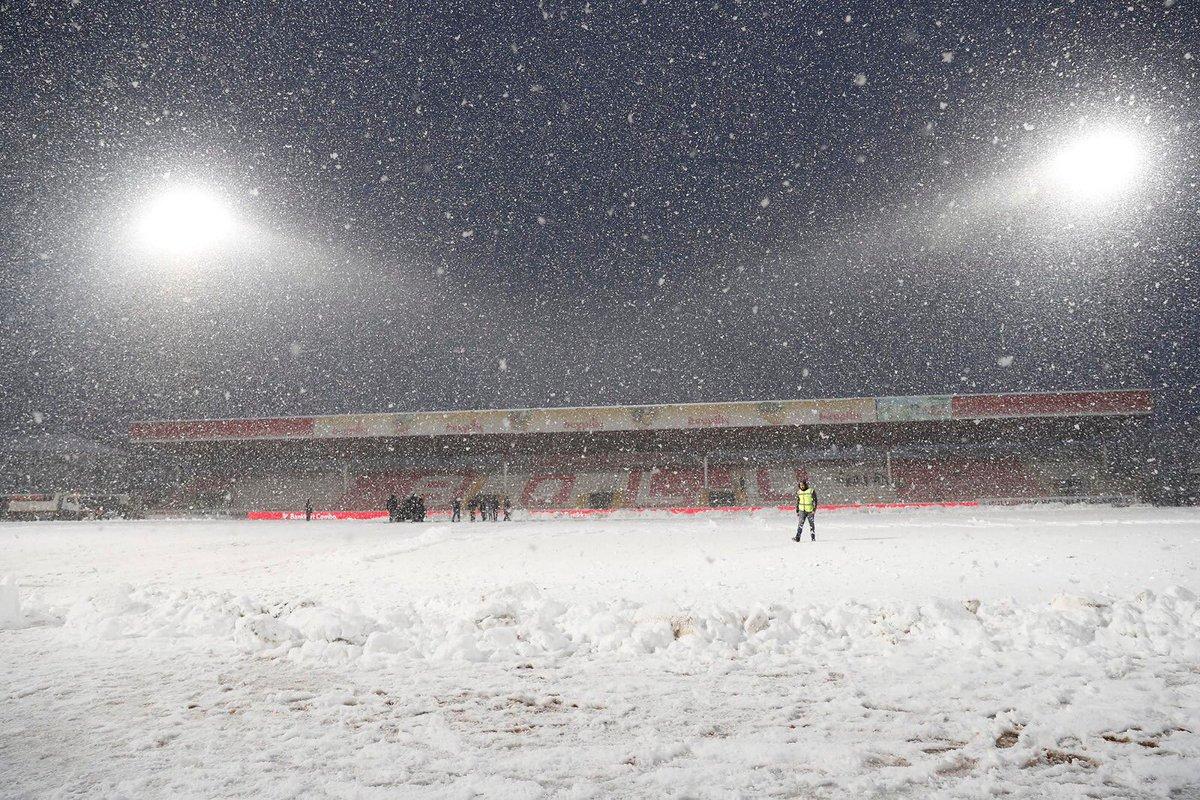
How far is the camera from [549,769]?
2.89 meters

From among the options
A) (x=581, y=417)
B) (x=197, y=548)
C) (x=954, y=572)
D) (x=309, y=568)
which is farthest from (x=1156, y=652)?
(x=581, y=417)

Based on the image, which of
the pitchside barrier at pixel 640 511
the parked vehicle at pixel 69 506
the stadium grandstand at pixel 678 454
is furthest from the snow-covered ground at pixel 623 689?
the parked vehicle at pixel 69 506

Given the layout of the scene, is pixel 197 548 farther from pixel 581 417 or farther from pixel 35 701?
pixel 581 417

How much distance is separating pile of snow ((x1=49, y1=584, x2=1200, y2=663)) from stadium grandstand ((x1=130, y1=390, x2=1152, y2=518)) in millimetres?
27162

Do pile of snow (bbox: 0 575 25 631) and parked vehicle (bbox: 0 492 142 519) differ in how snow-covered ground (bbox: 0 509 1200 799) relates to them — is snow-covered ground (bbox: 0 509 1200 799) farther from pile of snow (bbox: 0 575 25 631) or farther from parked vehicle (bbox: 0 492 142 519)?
parked vehicle (bbox: 0 492 142 519)

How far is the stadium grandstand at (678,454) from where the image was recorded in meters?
31.9

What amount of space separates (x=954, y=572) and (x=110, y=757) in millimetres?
9060

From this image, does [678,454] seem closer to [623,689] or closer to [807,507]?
[807,507]

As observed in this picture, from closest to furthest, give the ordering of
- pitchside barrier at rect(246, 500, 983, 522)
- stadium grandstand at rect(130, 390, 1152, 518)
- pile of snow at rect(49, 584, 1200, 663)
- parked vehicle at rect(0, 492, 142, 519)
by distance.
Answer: pile of snow at rect(49, 584, 1200, 663) → pitchside barrier at rect(246, 500, 983, 522) → stadium grandstand at rect(130, 390, 1152, 518) → parked vehicle at rect(0, 492, 142, 519)

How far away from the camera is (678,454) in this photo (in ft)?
127

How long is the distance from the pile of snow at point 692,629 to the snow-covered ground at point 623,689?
25 millimetres

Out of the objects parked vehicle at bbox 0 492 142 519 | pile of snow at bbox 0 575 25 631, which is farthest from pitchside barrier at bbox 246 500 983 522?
pile of snow at bbox 0 575 25 631

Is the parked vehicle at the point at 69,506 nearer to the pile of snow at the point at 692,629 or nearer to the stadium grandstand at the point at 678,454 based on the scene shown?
the stadium grandstand at the point at 678,454

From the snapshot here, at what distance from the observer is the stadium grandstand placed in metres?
31.9
